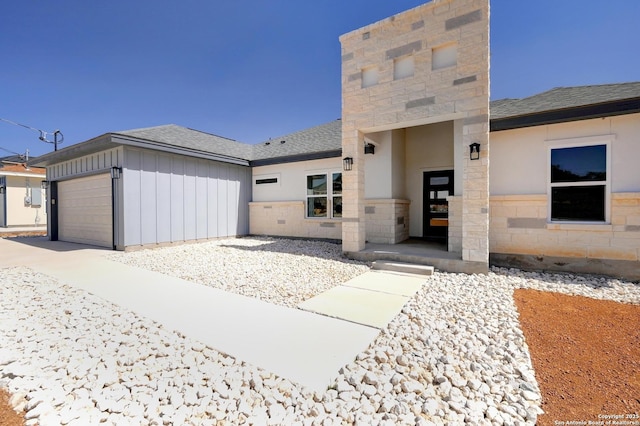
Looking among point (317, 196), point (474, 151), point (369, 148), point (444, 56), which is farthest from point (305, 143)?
point (474, 151)

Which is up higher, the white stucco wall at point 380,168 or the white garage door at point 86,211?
the white stucco wall at point 380,168

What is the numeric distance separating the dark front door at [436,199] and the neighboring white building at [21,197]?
24014 mm

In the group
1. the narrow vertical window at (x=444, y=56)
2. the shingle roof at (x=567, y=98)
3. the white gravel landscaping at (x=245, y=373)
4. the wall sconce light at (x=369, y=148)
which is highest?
the narrow vertical window at (x=444, y=56)

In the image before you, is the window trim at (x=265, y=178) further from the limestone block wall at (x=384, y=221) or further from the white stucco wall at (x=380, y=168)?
the limestone block wall at (x=384, y=221)

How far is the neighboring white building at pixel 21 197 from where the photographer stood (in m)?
17.3

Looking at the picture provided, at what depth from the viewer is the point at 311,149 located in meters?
10.4

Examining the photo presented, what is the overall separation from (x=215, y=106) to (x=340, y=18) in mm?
11550

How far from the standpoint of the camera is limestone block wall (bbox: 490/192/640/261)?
16.7 feet

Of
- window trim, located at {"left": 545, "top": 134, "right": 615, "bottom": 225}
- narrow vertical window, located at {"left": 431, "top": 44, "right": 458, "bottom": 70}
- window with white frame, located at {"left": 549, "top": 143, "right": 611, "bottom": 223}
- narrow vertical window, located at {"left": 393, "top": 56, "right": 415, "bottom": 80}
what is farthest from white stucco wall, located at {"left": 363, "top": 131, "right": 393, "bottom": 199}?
window with white frame, located at {"left": 549, "top": 143, "right": 611, "bottom": 223}

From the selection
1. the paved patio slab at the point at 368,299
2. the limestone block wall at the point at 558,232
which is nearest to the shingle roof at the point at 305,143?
the limestone block wall at the point at 558,232

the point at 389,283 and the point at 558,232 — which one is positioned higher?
the point at 558,232

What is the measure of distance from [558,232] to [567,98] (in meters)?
3.17

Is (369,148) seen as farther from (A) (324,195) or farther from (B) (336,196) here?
(A) (324,195)

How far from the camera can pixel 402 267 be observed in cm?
570
